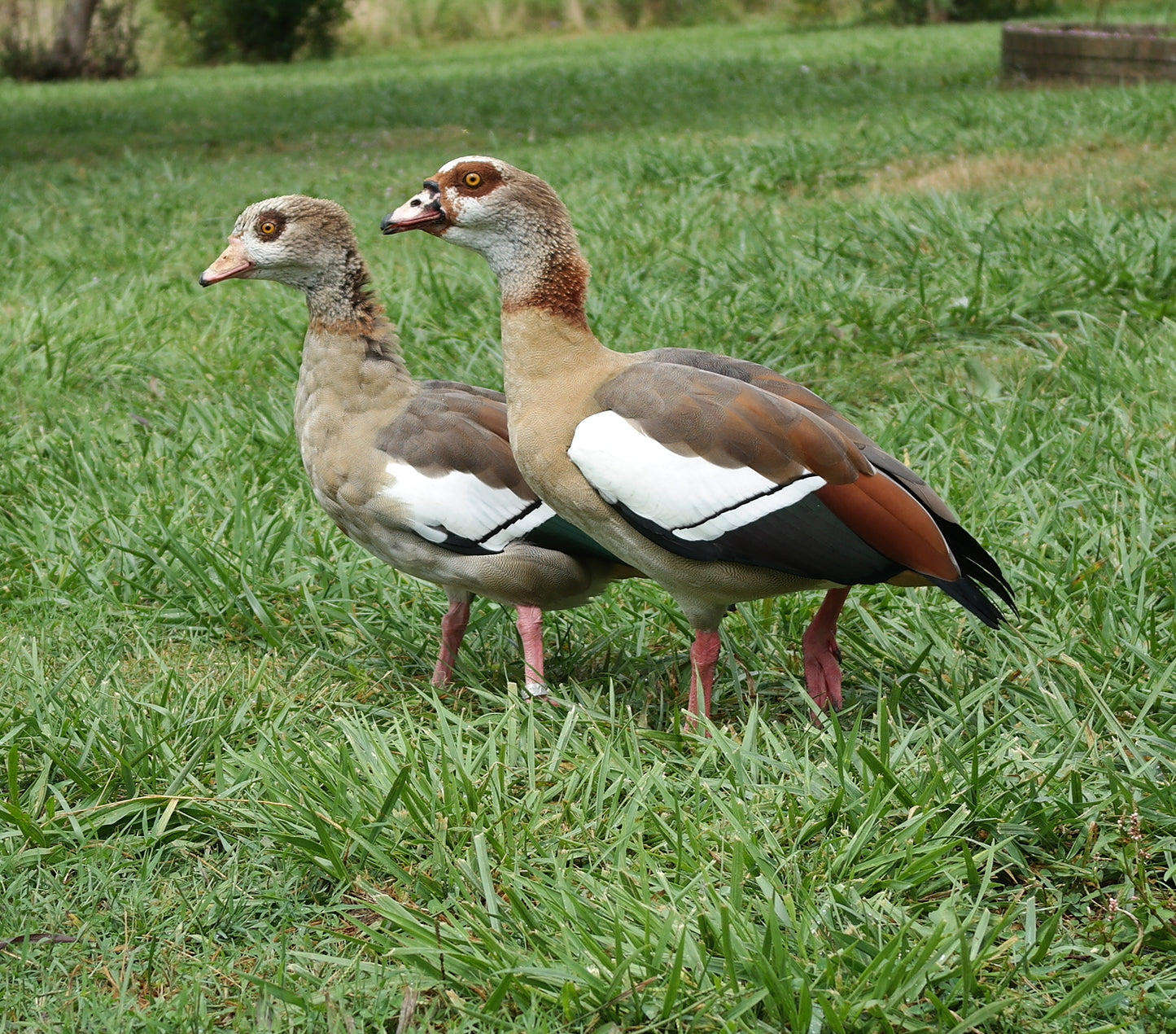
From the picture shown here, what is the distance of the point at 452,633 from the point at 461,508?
0.42 m

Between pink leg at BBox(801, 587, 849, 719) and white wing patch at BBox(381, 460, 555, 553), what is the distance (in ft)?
2.30

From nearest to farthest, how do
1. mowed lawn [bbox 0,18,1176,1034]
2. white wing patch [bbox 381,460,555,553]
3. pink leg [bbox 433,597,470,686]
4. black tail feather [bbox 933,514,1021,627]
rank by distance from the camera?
mowed lawn [bbox 0,18,1176,1034] → black tail feather [bbox 933,514,1021,627] → white wing patch [bbox 381,460,555,553] → pink leg [bbox 433,597,470,686]

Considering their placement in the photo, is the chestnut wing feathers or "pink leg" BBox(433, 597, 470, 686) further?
"pink leg" BBox(433, 597, 470, 686)

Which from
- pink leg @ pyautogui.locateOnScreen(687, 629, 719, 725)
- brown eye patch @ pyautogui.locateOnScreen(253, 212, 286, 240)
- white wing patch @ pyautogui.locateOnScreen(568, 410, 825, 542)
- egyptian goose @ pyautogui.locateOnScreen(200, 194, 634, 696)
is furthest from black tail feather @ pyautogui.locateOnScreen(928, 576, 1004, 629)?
brown eye patch @ pyautogui.locateOnScreen(253, 212, 286, 240)

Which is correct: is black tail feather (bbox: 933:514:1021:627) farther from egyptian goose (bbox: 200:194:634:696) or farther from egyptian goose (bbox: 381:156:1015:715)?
egyptian goose (bbox: 200:194:634:696)

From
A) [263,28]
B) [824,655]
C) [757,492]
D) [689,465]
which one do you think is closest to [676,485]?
[689,465]

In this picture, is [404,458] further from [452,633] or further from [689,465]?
[689,465]

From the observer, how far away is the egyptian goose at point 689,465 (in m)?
2.80

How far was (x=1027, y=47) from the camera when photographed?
43.4 ft

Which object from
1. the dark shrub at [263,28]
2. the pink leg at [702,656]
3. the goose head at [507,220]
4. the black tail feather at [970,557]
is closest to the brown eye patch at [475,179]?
the goose head at [507,220]

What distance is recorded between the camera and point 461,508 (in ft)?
10.6

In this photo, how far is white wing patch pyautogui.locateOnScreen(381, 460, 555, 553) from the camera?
126 inches

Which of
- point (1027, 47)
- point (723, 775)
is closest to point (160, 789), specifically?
point (723, 775)

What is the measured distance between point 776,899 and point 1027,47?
12879mm
